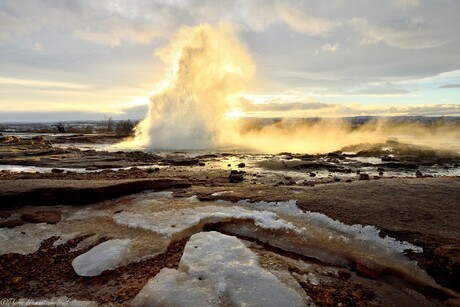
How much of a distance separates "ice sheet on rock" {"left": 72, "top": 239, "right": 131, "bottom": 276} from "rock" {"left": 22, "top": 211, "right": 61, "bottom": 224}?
2101mm

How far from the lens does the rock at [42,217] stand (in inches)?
267

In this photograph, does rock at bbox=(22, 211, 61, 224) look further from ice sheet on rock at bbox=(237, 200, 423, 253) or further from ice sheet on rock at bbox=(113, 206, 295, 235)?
ice sheet on rock at bbox=(237, 200, 423, 253)

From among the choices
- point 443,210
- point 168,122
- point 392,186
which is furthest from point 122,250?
point 168,122

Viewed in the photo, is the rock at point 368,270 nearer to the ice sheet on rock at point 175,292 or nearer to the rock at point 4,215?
the ice sheet on rock at point 175,292

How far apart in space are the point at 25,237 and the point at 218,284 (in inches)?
173

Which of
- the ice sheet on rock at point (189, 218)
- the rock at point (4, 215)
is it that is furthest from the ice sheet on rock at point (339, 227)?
the rock at point (4, 215)

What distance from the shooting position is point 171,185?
9938 mm

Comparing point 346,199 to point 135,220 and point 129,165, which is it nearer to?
point 135,220

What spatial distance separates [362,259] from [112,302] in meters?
3.93

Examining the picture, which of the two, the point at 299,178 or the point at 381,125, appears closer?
the point at 299,178

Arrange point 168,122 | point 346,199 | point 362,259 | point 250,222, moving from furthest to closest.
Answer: point 168,122 → point 346,199 → point 250,222 → point 362,259

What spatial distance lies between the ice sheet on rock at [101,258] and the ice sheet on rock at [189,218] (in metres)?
0.85

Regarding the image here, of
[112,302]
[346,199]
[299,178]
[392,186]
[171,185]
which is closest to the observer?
[112,302]

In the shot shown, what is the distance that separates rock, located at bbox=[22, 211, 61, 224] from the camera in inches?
267
